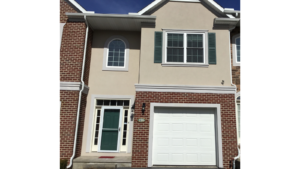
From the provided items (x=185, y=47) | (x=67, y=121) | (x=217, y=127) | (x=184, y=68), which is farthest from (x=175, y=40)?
(x=67, y=121)

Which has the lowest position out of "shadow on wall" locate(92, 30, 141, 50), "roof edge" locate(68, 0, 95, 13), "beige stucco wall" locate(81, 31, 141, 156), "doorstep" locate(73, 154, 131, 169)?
"doorstep" locate(73, 154, 131, 169)

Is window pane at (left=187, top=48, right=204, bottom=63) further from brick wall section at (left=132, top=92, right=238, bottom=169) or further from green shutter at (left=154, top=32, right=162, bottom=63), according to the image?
brick wall section at (left=132, top=92, right=238, bottom=169)

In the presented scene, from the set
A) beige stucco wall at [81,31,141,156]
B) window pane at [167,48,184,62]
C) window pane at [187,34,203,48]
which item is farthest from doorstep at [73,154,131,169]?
window pane at [187,34,203,48]

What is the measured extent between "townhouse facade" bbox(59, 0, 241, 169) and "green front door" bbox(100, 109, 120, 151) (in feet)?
0.14

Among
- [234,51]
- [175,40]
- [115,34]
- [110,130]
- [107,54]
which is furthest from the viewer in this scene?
[115,34]

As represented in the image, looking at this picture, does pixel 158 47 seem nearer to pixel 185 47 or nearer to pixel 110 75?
pixel 185 47

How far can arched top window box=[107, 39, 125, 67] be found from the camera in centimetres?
914

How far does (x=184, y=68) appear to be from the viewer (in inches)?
314

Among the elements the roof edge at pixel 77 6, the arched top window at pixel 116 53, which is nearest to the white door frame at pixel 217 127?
the arched top window at pixel 116 53

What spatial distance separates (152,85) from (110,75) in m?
2.35
